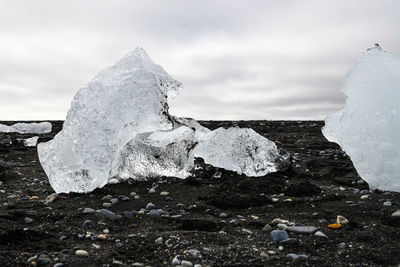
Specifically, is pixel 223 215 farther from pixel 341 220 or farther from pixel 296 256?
pixel 296 256

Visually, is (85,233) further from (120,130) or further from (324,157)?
(324,157)

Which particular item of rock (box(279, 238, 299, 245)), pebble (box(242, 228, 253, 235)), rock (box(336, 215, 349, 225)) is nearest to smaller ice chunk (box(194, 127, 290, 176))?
rock (box(336, 215, 349, 225))

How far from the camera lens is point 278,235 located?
10.6 ft

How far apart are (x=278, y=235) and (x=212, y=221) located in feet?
2.31

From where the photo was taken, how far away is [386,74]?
16.2 feet

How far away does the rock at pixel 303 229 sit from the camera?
335 centimetres

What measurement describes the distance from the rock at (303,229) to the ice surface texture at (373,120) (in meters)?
1.82

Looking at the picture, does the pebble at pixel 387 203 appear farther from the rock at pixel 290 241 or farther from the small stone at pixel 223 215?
the small stone at pixel 223 215

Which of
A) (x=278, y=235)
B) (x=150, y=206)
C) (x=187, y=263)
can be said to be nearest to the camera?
→ (x=187, y=263)

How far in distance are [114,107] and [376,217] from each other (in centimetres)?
332

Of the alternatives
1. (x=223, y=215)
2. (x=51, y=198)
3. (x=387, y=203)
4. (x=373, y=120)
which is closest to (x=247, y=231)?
(x=223, y=215)

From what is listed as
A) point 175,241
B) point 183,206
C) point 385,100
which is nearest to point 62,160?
point 183,206

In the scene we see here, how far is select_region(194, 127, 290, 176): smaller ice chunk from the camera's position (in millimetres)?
6105

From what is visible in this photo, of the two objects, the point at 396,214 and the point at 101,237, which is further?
the point at 396,214
